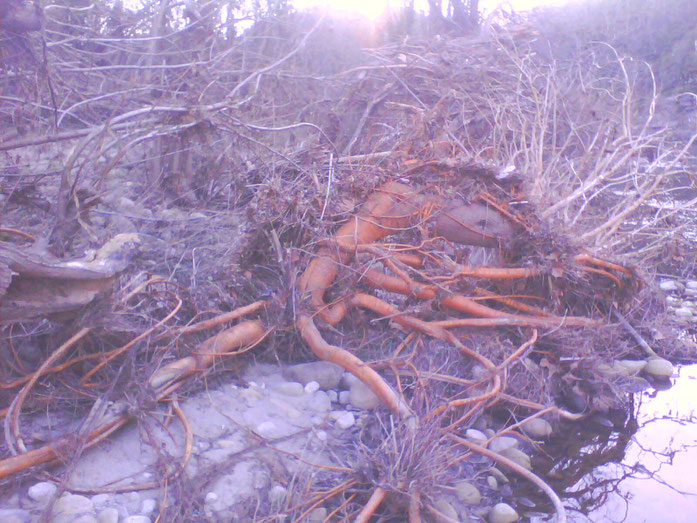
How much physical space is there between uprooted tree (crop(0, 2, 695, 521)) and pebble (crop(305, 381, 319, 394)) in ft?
0.67

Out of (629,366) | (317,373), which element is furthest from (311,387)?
(629,366)

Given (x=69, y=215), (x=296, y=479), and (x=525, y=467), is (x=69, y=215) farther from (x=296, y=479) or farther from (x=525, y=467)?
(x=525, y=467)

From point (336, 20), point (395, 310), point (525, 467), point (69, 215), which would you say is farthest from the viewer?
point (336, 20)

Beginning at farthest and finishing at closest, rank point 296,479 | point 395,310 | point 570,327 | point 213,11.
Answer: point 213,11 < point 570,327 < point 395,310 < point 296,479

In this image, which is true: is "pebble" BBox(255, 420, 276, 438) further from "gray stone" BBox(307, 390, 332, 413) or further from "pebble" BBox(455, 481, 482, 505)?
"pebble" BBox(455, 481, 482, 505)

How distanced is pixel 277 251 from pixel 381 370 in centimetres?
84

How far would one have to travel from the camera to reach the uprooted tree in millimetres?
2992

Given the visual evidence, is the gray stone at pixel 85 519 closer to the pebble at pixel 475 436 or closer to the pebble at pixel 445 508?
the pebble at pixel 445 508

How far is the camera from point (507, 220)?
423cm

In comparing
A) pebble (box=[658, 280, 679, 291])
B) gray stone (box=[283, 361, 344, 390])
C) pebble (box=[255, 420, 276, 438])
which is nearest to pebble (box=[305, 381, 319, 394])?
gray stone (box=[283, 361, 344, 390])

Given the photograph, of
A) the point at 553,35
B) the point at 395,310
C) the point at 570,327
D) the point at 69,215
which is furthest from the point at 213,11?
the point at 553,35

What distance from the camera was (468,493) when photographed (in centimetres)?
304

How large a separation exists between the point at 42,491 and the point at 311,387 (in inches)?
57.7

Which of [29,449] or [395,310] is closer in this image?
[29,449]
